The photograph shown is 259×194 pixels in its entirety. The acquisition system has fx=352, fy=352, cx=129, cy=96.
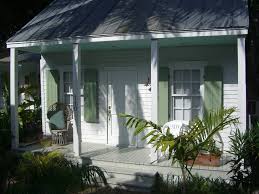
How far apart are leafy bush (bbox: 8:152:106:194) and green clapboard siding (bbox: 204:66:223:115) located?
3563mm

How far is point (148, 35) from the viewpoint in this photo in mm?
7762

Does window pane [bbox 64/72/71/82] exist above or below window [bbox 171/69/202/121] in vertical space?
above

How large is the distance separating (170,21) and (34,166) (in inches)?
171

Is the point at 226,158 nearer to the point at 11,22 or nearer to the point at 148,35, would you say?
the point at 148,35

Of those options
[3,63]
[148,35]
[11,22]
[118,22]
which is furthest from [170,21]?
[11,22]

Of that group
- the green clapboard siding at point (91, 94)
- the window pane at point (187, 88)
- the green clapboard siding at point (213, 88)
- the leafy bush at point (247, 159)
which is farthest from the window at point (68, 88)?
the leafy bush at point (247, 159)

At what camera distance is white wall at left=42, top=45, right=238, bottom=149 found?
9.26 meters

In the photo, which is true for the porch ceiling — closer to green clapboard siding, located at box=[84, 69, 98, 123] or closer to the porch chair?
green clapboard siding, located at box=[84, 69, 98, 123]

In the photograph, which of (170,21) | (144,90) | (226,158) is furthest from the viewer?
(144,90)

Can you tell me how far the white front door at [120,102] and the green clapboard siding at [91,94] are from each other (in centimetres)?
43

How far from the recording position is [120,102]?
34.6 feet

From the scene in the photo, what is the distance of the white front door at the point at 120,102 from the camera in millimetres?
10328

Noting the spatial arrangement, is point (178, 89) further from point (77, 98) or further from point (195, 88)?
point (77, 98)

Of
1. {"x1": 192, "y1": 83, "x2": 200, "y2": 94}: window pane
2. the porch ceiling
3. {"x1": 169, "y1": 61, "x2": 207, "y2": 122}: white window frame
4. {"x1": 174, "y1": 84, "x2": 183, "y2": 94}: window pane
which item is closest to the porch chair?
the porch ceiling
